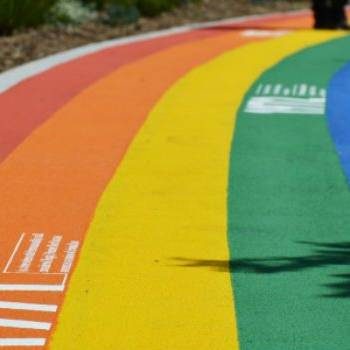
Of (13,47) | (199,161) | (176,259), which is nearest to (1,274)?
(176,259)

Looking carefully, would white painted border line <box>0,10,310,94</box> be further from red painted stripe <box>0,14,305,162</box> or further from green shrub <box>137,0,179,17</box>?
green shrub <box>137,0,179,17</box>

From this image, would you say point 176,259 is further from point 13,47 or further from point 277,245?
point 13,47

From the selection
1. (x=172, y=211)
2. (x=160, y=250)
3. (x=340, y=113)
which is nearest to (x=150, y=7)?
(x=340, y=113)

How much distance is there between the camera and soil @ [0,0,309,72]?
81.5 ft

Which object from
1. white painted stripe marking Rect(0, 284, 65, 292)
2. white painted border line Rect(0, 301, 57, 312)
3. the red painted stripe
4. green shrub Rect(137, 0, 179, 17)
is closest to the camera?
white painted border line Rect(0, 301, 57, 312)

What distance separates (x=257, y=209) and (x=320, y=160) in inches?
107

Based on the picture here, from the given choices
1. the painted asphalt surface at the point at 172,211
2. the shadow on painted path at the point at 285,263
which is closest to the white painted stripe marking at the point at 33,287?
the painted asphalt surface at the point at 172,211

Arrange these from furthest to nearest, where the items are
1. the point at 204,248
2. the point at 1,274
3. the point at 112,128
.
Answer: the point at 112,128 < the point at 204,248 < the point at 1,274

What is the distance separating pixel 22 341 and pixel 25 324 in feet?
1.09

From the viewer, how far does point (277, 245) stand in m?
10.6

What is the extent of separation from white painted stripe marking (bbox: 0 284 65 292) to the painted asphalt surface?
1 cm

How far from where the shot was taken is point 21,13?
27938 millimetres

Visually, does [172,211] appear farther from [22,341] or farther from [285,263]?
[22,341]

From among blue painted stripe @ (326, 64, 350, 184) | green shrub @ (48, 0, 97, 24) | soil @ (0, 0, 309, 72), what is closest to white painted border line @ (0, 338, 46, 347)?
blue painted stripe @ (326, 64, 350, 184)
